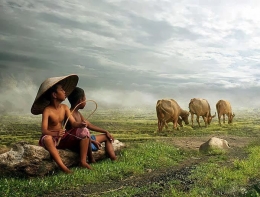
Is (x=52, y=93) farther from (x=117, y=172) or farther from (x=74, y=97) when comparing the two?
(x=117, y=172)

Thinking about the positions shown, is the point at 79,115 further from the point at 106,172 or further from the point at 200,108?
the point at 200,108

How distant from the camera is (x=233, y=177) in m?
8.49

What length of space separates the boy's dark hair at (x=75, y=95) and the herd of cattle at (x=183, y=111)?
16.2m

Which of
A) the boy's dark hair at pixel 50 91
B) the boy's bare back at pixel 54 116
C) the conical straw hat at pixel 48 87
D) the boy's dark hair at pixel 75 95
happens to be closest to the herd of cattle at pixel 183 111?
the boy's dark hair at pixel 75 95

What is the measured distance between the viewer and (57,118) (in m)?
8.88

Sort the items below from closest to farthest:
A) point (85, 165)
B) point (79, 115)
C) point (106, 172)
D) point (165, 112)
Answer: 1. point (106, 172)
2. point (85, 165)
3. point (79, 115)
4. point (165, 112)

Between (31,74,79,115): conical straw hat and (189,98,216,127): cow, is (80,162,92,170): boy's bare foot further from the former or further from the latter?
(189,98,216,127): cow

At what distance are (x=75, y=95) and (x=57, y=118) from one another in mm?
1031

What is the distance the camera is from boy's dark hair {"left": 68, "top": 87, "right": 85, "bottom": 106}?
31.6 ft

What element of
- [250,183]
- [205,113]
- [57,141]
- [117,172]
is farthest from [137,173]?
[205,113]

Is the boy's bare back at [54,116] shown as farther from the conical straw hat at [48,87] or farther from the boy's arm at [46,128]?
the conical straw hat at [48,87]

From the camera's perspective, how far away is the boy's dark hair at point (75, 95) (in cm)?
964

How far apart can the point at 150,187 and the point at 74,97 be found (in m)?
3.56

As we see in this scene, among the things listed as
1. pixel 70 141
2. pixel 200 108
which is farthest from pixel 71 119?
pixel 200 108
